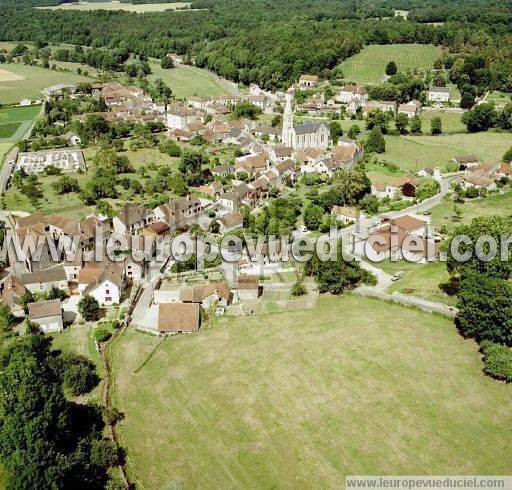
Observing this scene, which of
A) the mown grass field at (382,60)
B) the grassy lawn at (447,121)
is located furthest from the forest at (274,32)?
the grassy lawn at (447,121)

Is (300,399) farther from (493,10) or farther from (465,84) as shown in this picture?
(493,10)

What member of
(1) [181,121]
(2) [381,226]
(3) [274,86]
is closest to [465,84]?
(3) [274,86]

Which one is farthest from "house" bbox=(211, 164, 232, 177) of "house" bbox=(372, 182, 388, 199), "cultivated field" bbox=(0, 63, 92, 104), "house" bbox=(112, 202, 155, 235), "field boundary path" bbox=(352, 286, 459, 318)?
"cultivated field" bbox=(0, 63, 92, 104)

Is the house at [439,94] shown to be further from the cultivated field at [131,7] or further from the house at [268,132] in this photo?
the cultivated field at [131,7]

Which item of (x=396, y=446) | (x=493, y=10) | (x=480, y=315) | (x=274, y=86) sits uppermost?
(x=493, y=10)

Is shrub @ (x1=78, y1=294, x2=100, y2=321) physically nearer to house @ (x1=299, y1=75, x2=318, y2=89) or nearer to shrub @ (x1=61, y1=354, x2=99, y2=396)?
shrub @ (x1=61, y1=354, x2=99, y2=396)

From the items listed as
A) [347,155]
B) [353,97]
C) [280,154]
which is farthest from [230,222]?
[353,97]
